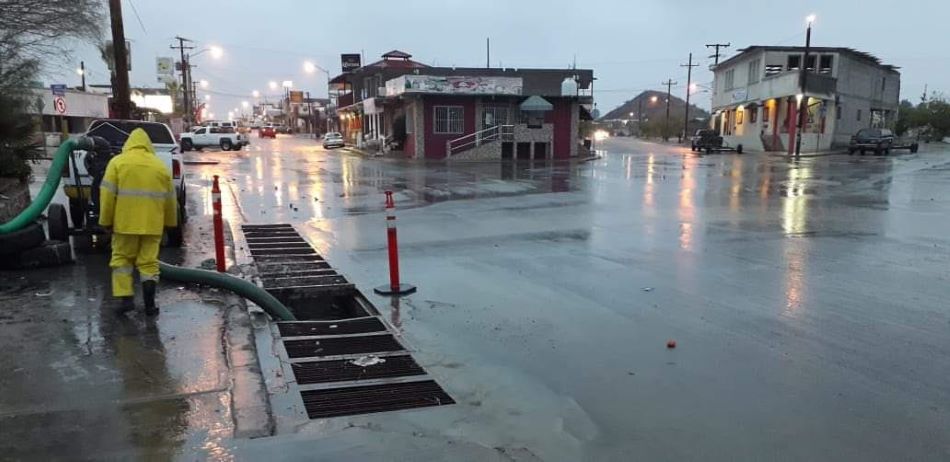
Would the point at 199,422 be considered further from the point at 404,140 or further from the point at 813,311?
the point at 404,140

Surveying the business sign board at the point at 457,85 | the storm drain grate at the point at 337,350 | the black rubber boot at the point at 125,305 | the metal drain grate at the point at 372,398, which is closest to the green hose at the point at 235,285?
the storm drain grate at the point at 337,350

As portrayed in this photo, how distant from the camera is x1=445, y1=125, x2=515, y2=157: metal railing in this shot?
133 feet

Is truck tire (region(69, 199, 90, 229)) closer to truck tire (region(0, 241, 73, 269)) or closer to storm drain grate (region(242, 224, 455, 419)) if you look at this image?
truck tire (region(0, 241, 73, 269))

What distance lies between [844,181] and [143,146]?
74.8ft

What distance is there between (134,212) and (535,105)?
1403 inches

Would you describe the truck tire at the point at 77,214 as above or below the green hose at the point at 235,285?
above

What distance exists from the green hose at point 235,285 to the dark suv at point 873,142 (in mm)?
46608

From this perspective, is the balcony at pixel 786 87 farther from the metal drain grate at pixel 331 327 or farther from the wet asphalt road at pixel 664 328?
the metal drain grate at pixel 331 327

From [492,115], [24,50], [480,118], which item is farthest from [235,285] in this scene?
[492,115]

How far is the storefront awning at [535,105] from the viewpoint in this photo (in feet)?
132

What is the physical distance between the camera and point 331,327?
21.3 feet

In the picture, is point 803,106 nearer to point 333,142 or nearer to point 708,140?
point 708,140

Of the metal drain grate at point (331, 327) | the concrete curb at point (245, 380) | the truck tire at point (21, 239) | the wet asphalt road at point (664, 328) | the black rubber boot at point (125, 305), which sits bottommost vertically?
the metal drain grate at point (331, 327)

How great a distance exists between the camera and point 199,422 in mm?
4117
